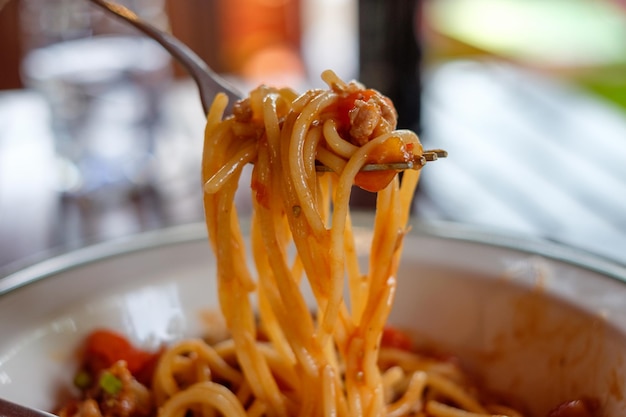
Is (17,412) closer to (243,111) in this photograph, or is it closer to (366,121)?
(243,111)

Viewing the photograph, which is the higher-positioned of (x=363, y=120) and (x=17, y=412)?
(x=363, y=120)

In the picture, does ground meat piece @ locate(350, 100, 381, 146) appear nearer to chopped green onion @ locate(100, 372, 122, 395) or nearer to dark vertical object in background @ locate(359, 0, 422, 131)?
chopped green onion @ locate(100, 372, 122, 395)

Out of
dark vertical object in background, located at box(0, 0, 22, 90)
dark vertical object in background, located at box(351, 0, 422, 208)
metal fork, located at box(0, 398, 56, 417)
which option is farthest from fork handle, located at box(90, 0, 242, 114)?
dark vertical object in background, located at box(0, 0, 22, 90)

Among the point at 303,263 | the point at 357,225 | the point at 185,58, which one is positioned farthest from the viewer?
the point at 357,225

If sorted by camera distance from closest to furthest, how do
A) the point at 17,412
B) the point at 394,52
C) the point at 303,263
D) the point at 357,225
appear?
1. the point at 17,412
2. the point at 303,263
3. the point at 357,225
4. the point at 394,52

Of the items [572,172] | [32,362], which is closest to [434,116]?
[572,172]

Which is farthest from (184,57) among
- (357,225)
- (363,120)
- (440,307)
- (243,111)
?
(440,307)

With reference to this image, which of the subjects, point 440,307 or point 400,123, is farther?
point 400,123
